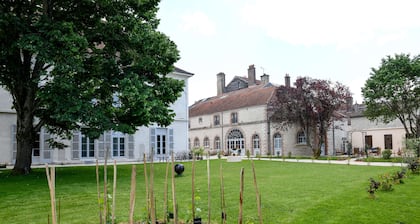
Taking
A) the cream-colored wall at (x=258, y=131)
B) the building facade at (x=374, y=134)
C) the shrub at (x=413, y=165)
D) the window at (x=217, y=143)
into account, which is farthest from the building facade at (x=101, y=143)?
the building facade at (x=374, y=134)

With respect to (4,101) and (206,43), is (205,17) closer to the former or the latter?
(206,43)

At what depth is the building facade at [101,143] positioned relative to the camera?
17250 millimetres

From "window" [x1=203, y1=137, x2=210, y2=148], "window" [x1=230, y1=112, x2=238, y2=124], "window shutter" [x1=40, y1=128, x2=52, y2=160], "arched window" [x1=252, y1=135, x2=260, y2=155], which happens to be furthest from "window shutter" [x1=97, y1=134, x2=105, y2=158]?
"window" [x1=203, y1=137, x2=210, y2=148]

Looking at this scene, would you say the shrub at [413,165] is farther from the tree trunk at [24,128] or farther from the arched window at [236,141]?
the arched window at [236,141]

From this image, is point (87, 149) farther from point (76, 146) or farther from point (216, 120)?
point (216, 120)

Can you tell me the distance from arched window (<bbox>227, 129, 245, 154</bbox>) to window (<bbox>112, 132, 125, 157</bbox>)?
48.8 feet

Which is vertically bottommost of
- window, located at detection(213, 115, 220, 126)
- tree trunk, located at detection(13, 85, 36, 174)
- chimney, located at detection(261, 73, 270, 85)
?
tree trunk, located at detection(13, 85, 36, 174)

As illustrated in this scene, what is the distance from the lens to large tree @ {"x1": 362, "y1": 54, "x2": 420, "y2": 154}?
66.2 ft

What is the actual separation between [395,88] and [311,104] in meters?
6.69

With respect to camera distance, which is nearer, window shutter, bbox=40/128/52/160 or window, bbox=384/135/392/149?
window shutter, bbox=40/128/52/160

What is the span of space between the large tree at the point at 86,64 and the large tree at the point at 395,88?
47.6 ft

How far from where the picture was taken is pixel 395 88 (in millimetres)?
20219

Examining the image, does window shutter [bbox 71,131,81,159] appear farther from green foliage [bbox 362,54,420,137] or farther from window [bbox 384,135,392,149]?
window [bbox 384,135,392,149]

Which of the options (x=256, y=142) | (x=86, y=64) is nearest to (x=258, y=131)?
(x=256, y=142)
